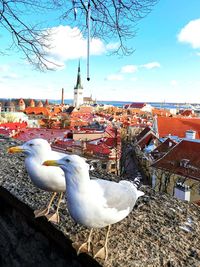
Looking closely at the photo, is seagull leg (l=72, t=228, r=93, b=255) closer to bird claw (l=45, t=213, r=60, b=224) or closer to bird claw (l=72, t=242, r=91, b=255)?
bird claw (l=72, t=242, r=91, b=255)

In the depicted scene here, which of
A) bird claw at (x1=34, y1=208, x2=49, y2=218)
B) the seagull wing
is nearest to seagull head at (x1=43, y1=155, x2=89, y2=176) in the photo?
the seagull wing

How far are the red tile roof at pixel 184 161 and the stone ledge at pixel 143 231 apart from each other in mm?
9458

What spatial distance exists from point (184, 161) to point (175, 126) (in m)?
11.7

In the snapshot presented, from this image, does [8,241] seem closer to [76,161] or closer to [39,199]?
[39,199]

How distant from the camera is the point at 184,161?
12453 millimetres

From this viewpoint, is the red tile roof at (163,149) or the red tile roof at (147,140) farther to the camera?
the red tile roof at (147,140)

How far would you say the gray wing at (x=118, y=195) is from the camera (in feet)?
5.11

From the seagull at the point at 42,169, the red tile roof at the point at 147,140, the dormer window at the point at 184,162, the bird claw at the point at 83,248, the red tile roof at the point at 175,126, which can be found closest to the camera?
the bird claw at the point at 83,248

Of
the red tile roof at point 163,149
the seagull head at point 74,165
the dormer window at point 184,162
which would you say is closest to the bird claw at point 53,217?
the seagull head at point 74,165

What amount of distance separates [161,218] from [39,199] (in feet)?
2.70

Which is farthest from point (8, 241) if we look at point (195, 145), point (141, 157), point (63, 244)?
point (141, 157)

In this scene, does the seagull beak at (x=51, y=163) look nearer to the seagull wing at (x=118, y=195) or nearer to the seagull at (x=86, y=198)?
the seagull at (x=86, y=198)

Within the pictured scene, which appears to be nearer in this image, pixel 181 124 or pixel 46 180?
pixel 46 180

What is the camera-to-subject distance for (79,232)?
1.85 meters
